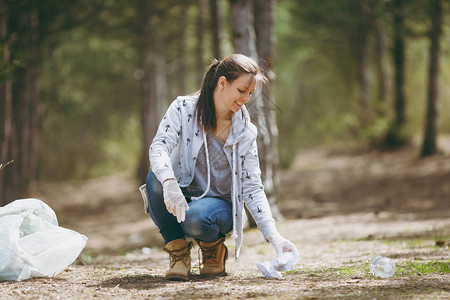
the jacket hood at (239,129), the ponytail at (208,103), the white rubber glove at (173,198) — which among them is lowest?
the white rubber glove at (173,198)

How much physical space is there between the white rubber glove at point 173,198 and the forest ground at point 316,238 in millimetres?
425

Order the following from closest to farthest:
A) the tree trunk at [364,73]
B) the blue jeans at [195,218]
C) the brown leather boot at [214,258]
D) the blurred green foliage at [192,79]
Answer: the blue jeans at [195,218] → the brown leather boot at [214,258] → the blurred green foliage at [192,79] → the tree trunk at [364,73]

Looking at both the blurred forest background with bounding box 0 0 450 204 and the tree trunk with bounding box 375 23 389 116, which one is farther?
the tree trunk with bounding box 375 23 389 116

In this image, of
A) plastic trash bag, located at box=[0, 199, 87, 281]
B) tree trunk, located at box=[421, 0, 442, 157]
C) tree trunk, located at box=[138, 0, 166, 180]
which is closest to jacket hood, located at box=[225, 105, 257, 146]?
plastic trash bag, located at box=[0, 199, 87, 281]

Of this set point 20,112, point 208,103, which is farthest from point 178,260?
point 20,112

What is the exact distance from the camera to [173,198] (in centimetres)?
312

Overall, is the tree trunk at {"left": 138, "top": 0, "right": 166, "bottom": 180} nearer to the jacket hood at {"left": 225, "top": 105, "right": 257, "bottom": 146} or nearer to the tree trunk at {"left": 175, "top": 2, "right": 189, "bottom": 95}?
the tree trunk at {"left": 175, "top": 2, "right": 189, "bottom": 95}

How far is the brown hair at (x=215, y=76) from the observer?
135 inches

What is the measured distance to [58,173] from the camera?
2088cm

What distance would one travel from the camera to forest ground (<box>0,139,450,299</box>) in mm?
3062

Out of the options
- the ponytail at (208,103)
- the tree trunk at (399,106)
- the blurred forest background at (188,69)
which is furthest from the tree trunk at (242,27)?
the tree trunk at (399,106)

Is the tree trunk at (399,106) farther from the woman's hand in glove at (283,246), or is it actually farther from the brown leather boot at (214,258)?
the woman's hand in glove at (283,246)

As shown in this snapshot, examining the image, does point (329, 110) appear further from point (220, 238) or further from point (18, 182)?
point (220, 238)

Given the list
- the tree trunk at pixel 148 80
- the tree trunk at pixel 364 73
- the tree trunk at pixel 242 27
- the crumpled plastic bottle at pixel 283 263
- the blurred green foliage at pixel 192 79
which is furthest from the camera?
the tree trunk at pixel 364 73
